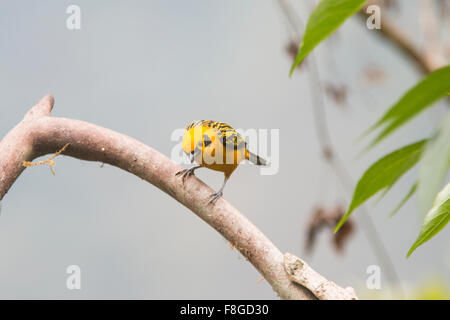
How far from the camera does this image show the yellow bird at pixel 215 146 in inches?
27.6

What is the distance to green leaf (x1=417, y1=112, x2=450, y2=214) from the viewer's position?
142 millimetres

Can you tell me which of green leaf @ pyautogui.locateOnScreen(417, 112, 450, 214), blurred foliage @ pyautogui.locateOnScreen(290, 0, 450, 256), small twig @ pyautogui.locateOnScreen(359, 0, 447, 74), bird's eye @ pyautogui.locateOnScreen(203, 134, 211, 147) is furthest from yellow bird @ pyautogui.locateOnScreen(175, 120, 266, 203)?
small twig @ pyautogui.locateOnScreen(359, 0, 447, 74)

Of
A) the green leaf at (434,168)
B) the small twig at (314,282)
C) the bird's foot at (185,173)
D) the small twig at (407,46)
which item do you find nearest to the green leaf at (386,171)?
the green leaf at (434,168)

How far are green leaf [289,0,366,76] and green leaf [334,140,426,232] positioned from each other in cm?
9

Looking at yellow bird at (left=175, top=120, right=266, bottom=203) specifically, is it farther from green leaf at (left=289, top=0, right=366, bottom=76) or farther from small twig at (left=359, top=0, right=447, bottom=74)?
small twig at (left=359, top=0, right=447, bottom=74)

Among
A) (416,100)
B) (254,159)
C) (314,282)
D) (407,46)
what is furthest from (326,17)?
(407,46)

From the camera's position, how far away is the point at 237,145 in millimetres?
728

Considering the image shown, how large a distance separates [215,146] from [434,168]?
Answer: 57 centimetres

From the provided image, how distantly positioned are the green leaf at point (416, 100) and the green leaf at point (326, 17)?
0.05 meters

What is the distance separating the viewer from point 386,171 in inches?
12.0

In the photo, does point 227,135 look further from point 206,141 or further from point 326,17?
point 326,17
